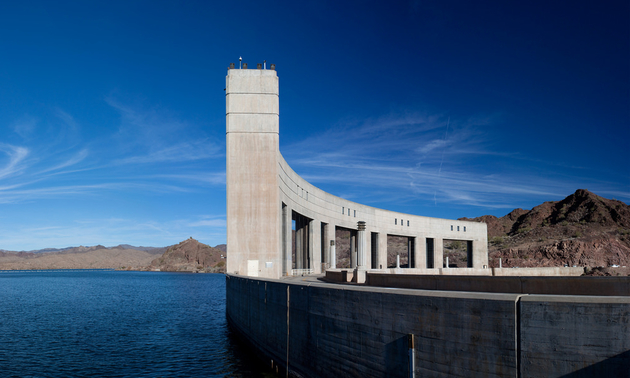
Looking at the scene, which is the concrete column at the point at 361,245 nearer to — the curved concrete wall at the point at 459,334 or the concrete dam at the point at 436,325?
the concrete dam at the point at 436,325

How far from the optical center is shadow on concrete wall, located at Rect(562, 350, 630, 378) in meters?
8.20

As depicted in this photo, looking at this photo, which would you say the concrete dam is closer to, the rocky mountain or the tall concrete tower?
the tall concrete tower

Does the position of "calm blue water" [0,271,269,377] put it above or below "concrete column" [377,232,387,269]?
below

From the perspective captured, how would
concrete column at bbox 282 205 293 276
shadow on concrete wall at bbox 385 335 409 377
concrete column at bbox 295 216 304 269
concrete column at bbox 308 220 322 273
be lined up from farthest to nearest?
concrete column at bbox 295 216 304 269 < concrete column at bbox 308 220 322 273 < concrete column at bbox 282 205 293 276 < shadow on concrete wall at bbox 385 335 409 377

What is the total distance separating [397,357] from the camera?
12.0 meters

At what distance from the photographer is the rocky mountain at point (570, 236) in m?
95.9

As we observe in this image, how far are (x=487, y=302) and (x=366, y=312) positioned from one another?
13.9 feet

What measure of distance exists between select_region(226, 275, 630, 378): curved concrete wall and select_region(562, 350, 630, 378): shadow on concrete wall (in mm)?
15

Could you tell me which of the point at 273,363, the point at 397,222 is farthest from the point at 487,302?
the point at 397,222

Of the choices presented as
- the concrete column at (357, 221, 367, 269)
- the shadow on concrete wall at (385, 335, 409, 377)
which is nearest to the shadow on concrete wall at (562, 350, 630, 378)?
the shadow on concrete wall at (385, 335, 409, 377)

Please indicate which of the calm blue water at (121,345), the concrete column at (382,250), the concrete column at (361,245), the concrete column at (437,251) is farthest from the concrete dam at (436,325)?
the concrete column at (437,251)

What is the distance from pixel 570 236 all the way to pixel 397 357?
135 meters

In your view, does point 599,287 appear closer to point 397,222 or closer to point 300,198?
point 300,198

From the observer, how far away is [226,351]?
26.1 metres
